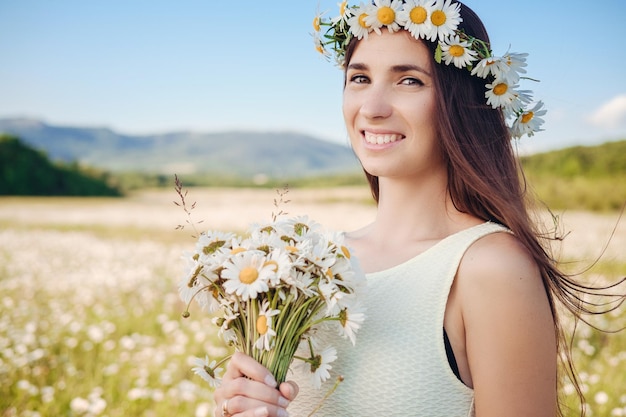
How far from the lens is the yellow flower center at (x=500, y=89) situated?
7.27 ft

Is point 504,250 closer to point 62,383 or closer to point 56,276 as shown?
point 62,383

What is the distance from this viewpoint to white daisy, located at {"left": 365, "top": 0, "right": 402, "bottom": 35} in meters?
2.18

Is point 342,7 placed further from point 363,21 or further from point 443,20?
point 443,20

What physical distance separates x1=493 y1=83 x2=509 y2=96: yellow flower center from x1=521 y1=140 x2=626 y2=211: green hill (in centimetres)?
1327

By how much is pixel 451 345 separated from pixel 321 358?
0.47m

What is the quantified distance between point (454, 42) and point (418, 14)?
0.55ft

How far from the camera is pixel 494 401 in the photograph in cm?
183

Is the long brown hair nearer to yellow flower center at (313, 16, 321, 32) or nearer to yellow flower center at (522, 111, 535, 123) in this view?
yellow flower center at (522, 111, 535, 123)

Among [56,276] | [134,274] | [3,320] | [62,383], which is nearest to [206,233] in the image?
[62,383]

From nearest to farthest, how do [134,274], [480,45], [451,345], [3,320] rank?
[451,345] < [480,45] < [3,320] < [134,274]

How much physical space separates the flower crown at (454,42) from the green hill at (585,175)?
1320cm

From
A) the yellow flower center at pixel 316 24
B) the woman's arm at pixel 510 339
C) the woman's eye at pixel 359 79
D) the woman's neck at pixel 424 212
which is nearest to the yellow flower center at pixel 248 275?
the woman's arm at pixel 510 339

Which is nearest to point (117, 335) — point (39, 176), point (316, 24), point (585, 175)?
point (316, 24)

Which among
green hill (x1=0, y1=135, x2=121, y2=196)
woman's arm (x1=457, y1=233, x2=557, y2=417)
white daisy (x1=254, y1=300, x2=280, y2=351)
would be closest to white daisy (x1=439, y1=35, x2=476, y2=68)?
woman's arm (x1=457, y1=233, x2=557, y2=417)
